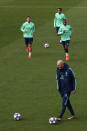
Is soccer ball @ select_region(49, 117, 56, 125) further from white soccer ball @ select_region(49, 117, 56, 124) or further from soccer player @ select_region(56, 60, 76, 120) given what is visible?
soccer player @ select_region(56, 60, 76, 120)

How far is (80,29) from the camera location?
29.9 meters

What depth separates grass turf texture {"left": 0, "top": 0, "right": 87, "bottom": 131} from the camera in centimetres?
1432

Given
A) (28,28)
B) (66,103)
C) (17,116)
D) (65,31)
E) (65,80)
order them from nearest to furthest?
(65,80), (66,103), (17,116), (65,31), (28,28)

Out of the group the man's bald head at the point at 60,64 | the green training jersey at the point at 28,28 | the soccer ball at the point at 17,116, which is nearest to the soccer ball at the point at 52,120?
the soccer ball at the point at 17,116


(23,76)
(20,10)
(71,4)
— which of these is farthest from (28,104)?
(71,4)

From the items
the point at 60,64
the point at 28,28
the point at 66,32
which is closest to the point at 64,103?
the point at 60,64

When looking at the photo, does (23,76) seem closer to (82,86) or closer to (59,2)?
(82,86)

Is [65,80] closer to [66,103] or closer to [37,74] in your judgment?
[66,103]

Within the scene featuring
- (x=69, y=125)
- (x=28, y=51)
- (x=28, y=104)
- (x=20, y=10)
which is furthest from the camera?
(x=20, y=10)

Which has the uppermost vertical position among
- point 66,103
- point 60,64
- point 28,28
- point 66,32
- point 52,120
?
point 28,28

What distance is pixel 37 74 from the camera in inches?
770

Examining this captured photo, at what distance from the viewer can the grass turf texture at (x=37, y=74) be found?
14.3 m

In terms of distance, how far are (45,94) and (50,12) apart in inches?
838

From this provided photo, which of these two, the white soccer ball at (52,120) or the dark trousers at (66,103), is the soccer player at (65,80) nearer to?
the dark trousers at (66,103)
